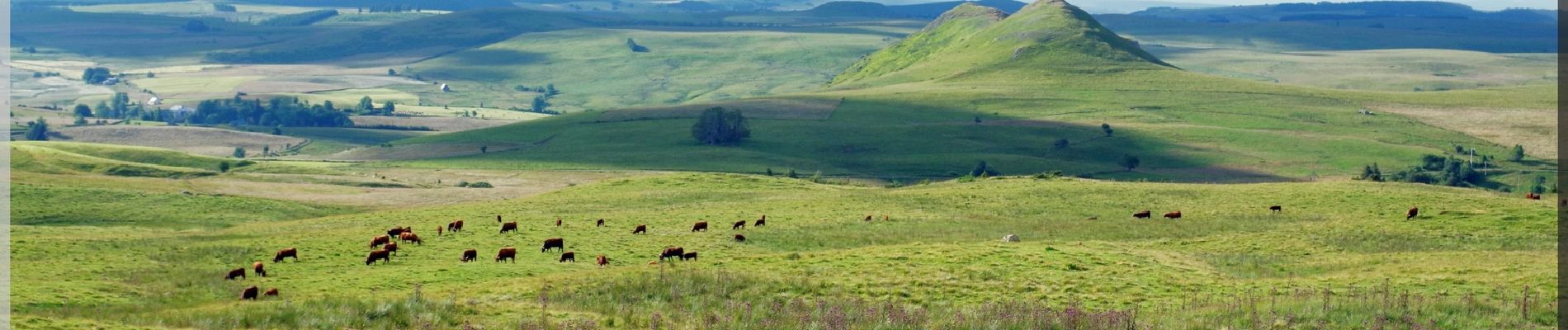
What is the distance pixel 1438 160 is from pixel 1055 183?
92.9 m

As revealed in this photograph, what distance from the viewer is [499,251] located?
5647 centimetres

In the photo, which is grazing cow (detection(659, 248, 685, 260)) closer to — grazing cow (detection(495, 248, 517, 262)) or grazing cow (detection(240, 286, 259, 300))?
grazing cow (detection(495, 248, 517, 262))

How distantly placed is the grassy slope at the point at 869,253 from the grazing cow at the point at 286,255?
43 centimetres

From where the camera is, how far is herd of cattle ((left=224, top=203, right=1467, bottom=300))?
53.3m

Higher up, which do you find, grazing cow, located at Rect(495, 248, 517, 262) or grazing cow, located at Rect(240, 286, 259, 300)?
grazing cow, located at Rect(495, 248, 517, 262)

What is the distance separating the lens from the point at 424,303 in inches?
1452

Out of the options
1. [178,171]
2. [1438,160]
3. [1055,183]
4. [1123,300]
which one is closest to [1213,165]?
[1438,160]

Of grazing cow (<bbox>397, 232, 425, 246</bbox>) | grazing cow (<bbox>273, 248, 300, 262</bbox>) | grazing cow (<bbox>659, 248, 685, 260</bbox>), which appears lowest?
grazing cow (<bbox>273, 248, 300, 262</bbox>)

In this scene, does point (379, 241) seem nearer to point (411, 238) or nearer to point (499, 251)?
point (411, 238)

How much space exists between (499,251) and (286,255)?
8385 millimetres

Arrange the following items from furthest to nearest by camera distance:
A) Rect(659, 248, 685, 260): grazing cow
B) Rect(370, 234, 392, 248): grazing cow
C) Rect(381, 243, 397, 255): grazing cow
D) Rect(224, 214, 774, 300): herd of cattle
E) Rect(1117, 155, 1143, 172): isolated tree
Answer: Rect(1117, 155, 1143, 172): isolated tree
Rect(370, 234, 392, 248): grazing cow
Rect(381, 243, 397, 255): grazing cow
Rect(659, 248, 685, 260): grazing cow
Rect(224, 214, 774, 300): herd of cattle

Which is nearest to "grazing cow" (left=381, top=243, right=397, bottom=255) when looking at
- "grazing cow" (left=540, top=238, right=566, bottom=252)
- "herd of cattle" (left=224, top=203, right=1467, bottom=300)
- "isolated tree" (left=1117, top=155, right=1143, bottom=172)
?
"herd of cattle" (left=224, top=203, right=1467, bottom=300)

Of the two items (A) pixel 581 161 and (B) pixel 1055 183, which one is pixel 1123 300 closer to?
(B) pixel 1055 183

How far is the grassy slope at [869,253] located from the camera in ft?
135
